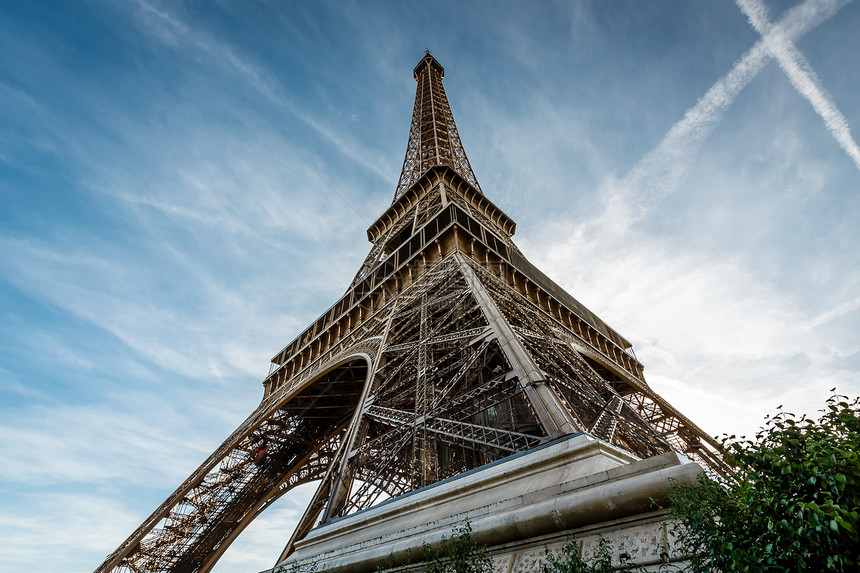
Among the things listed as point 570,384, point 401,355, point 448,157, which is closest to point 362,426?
point 401,355

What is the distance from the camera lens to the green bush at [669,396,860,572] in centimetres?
256

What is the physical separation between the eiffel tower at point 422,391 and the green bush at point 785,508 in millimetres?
2218

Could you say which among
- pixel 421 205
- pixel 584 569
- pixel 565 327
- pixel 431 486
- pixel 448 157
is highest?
pixel 448 157

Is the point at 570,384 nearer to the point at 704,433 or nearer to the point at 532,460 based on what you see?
the point at 532,460

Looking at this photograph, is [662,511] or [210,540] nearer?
[662,511]

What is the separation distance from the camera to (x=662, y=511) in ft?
10.9

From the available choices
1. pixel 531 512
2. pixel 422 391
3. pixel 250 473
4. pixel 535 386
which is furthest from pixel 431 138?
pixel 531 512

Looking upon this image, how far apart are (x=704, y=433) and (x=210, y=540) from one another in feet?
75.7

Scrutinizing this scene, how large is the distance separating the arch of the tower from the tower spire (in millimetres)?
18503

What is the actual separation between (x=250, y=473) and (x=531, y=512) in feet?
70.7

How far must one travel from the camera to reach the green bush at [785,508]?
2561 mm

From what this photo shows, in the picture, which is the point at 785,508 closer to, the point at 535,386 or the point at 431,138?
the point at 535,386

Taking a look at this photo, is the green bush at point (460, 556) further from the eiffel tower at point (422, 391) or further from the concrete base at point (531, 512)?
the eiffel tower at point (422, 391)

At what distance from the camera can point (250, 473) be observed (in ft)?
70.7
